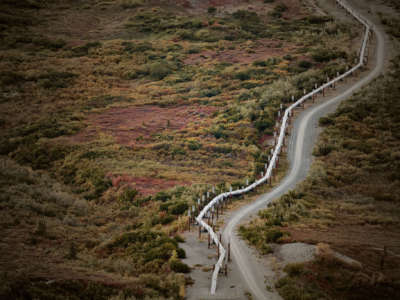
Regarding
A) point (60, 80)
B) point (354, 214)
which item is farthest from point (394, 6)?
point (354, 214)

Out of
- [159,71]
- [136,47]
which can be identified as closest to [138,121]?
[159,71]

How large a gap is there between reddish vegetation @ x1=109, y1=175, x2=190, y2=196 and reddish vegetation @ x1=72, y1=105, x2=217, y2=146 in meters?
7.20

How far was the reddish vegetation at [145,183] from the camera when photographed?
955 inches

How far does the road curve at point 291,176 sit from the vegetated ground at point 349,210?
26.2 inches

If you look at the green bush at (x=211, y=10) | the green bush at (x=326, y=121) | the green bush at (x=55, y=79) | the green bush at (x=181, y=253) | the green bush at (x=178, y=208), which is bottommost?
the green bush at (x=178, y=208)

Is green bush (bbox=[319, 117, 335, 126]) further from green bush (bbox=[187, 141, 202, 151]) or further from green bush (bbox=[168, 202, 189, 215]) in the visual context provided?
green bush (bbox=[168, 202, 189, 215])

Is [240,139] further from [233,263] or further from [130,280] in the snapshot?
[130,280]

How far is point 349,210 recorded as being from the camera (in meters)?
18.1

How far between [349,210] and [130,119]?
26.1m

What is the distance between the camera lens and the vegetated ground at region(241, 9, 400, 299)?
11.0 m

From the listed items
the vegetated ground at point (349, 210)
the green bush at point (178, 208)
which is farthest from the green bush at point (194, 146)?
the green bush at point (178, 208)

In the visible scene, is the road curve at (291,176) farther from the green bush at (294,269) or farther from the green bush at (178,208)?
the green bush at (178,208)

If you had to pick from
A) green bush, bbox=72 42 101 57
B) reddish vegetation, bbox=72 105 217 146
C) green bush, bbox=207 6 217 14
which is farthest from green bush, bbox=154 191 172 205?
green bush, bbox=207 6 217 14

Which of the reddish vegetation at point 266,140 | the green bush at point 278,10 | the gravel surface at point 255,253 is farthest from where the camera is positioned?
the green bush at point 278,10
